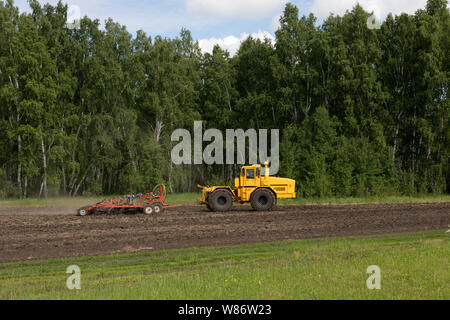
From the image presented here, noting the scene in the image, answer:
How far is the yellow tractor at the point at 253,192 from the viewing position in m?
22.5

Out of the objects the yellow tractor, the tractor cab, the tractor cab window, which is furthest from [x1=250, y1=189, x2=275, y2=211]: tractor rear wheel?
the tractor cab window

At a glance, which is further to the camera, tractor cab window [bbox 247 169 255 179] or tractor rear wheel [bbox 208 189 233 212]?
tractor cab window [bbox 247 169 255 179]

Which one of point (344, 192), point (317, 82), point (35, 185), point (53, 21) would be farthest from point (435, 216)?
point (53, 21)

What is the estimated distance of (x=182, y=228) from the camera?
17078 millimetres

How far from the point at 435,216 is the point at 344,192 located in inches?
523

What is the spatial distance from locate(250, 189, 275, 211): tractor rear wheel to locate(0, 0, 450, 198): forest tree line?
10579mm

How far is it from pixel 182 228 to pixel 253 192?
20.9ft

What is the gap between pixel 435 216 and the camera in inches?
785

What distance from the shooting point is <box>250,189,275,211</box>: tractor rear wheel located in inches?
883

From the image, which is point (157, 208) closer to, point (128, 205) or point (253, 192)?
point (128, 205)

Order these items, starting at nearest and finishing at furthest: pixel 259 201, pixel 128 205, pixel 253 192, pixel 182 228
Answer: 1. pixel 182 228
2. pixel 128 205
3. pixel 253 192
4. pixel 259 201

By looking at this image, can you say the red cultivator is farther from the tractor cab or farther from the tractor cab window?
the tractor cab window

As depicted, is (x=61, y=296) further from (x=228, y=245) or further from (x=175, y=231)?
(x=175, y=231)

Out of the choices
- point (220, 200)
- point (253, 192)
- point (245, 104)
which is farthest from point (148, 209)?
point (245, 104)
